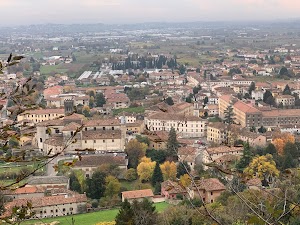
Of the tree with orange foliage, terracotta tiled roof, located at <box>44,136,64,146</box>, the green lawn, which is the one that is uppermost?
terracotta tiled roof, located at <box>44,136,64,146</box>

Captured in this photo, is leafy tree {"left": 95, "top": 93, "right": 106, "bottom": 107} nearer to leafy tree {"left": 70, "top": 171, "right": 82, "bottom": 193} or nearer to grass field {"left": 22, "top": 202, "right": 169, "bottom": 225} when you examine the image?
leafy tree {"left": 70, "top": 171, "right": 82, "bottom": 193}

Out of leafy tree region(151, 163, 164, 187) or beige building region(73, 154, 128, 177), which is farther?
beige building region(73, 154, 128, 177)

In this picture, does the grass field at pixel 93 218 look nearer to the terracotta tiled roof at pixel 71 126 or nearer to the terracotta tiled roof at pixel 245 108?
the terracotta tiled roof at pixel 71 126

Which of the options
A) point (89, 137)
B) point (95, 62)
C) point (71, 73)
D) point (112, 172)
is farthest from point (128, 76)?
point (112, 172)

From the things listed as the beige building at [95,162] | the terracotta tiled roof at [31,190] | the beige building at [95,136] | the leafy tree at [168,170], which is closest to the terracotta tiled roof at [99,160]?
the beige building at [95,162]

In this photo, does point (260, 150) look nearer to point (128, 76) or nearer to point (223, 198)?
point (223, 198)

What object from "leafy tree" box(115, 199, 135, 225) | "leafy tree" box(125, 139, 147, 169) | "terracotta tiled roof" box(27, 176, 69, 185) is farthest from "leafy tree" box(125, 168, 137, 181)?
"leafy tree" box(115, 199, 135, 225)

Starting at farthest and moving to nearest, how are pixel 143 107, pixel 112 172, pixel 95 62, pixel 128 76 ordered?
1. pixel 95 62
2. pixel 128 76
3. pixel 143 107
4. pixel 112 172
